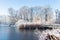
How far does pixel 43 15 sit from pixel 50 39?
1.68 ft

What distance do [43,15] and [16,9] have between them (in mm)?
550

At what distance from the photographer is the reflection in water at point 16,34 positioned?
8.58 ft

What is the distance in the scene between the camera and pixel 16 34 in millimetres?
2635

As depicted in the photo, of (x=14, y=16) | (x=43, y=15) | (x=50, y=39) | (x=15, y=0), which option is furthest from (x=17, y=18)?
(x=50, y=39)

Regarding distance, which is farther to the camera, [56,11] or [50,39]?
[56,11]

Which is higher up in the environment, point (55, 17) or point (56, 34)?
point (55, 17)

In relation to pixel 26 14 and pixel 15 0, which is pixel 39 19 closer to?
pixel 26 14

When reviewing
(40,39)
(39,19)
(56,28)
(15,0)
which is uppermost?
(15,0)

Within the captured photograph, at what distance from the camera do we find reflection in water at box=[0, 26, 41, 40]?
103 inches

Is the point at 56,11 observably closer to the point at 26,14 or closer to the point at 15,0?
the point at 26,14

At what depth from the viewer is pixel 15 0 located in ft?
8.79

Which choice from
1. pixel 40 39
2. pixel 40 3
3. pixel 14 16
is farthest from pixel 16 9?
pixel 40 39

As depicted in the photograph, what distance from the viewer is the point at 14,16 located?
2.70 meters

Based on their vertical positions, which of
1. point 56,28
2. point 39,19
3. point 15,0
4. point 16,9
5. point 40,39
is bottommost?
point 40,39
